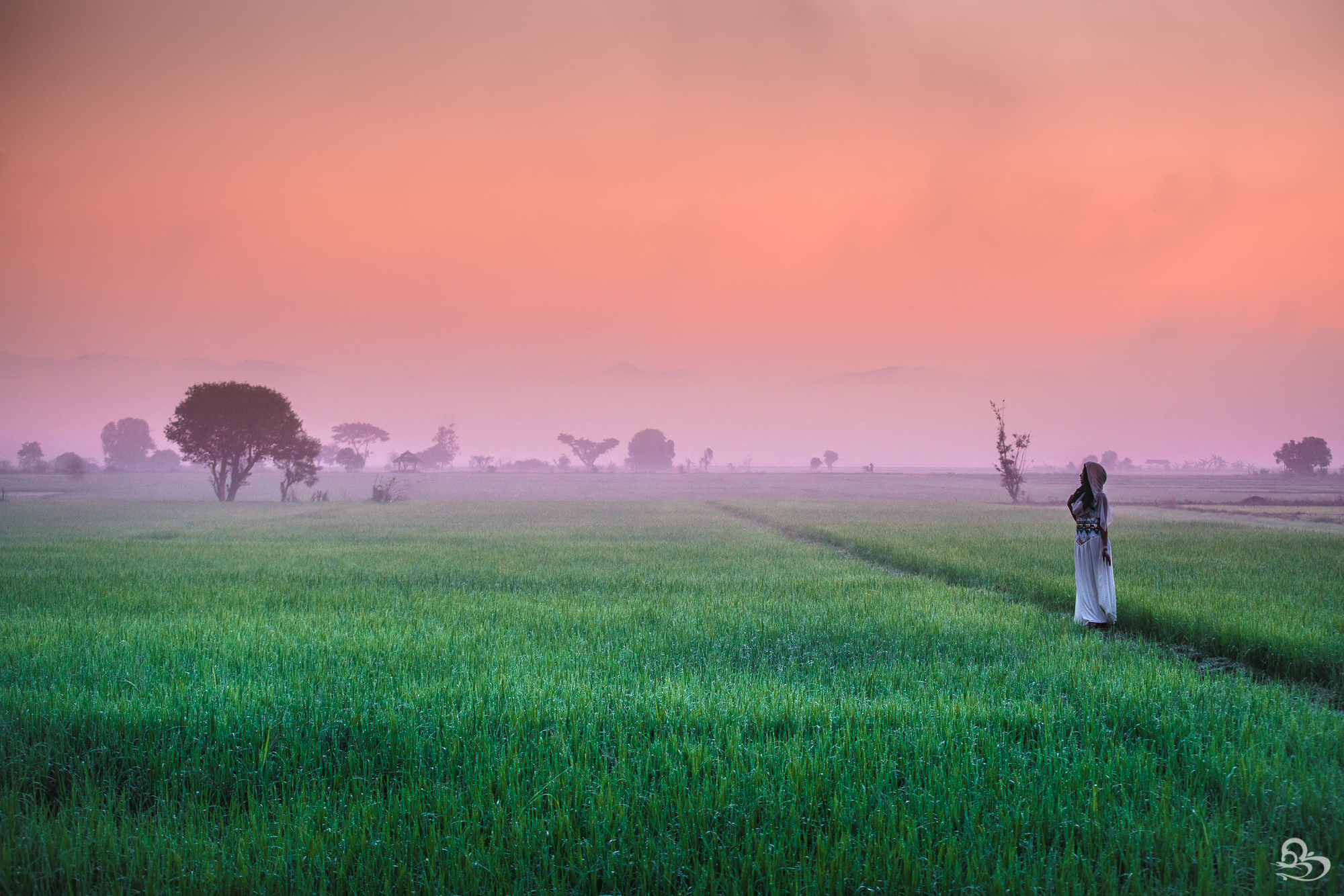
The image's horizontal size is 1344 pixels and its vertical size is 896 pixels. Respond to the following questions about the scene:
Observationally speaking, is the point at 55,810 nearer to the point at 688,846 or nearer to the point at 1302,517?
the point at 688,846

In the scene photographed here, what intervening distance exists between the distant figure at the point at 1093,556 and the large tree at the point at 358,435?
181m

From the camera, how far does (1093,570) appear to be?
1165 cm

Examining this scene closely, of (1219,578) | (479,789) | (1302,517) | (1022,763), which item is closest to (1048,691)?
(1022,763)

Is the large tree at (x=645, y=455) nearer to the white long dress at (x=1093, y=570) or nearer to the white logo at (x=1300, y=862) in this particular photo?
the white long dress at (x=1093, y=570)

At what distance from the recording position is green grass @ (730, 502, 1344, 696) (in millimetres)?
9750

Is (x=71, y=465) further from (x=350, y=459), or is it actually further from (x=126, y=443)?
(x=126, y=443)

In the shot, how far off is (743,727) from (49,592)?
15986mm

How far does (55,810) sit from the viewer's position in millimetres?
5363

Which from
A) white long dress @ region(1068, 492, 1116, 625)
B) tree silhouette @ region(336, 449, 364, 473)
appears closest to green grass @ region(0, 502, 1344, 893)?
white long dress @ region(1068, 492, 1116, 625)

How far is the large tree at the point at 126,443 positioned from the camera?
570ft

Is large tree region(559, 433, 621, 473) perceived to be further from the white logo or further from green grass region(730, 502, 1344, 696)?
the white logo

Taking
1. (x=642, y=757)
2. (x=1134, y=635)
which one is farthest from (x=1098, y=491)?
(x=642, y=757)

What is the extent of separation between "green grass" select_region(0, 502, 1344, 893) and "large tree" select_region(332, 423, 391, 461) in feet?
585

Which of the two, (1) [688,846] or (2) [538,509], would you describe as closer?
(1) [688,846]
